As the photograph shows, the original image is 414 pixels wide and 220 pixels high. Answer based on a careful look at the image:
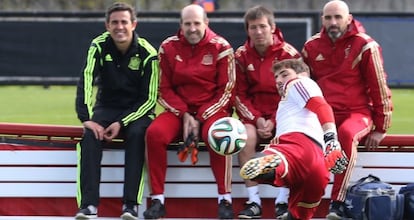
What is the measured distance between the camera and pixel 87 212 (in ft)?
25.0

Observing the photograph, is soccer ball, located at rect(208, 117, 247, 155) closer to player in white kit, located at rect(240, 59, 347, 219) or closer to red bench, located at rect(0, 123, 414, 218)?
player in white kit, located at rect(240, 59, 347, 219)

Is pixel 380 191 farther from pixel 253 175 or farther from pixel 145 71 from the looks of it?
pixel 145 71

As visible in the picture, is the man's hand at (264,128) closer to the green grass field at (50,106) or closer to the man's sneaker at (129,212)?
the man's sneaker at (129,212)

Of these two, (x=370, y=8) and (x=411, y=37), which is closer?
(x=411, y=37)

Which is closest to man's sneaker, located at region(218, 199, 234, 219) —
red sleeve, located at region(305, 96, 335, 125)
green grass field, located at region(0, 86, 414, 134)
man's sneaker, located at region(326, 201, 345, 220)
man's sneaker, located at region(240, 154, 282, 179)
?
man's sneaker, located at region(326, 201, 345, 220)

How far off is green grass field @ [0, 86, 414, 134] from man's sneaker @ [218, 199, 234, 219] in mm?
5245

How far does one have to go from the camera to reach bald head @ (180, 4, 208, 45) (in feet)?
26.2

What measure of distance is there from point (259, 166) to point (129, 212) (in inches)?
53.0

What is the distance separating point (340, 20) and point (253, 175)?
1.79 metres

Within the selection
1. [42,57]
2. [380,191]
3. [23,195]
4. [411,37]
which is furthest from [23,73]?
[380,191]

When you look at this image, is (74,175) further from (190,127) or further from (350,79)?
(350,79)

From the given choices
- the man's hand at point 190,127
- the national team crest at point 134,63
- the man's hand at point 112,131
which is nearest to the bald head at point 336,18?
the man's hand at point 190,127

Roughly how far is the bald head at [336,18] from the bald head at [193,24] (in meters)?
1.00

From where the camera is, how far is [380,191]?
745cm
